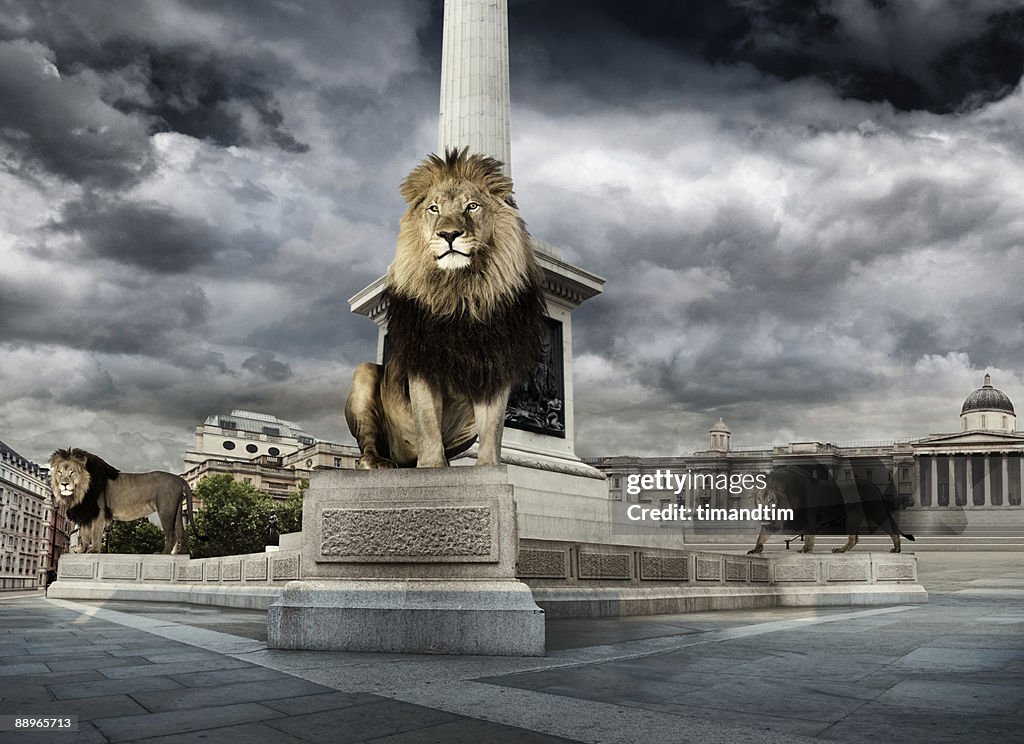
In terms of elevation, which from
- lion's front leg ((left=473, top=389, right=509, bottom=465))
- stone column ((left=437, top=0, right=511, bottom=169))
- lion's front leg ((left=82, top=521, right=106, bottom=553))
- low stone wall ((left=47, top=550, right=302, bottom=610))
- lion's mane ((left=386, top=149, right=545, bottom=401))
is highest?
stone column ((left=437, top=0, right=511, bottom=169))

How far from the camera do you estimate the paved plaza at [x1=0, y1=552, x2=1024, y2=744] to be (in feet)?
12.6

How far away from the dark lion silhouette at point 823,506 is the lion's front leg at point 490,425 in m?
12.3

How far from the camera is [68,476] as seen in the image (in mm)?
20453

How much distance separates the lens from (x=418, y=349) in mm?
7746

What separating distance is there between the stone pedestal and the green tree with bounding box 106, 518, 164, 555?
69832mm

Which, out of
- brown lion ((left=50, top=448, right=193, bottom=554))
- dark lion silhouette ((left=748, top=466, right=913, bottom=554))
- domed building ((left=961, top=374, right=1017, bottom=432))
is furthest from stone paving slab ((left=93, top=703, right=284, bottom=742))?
domed building ((left=961, top=374, right=1017, bottom=432))

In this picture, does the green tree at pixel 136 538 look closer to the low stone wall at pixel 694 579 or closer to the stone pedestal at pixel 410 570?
the low stone wall at pixel 694 579

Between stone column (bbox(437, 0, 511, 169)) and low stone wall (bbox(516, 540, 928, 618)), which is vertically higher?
stone column (bbox(437, 0, 511, 169))

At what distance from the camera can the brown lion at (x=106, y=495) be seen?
67.3 feet

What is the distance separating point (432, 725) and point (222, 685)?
5.57ft

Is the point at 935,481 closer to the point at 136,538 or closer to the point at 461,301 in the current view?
the point at 136,538

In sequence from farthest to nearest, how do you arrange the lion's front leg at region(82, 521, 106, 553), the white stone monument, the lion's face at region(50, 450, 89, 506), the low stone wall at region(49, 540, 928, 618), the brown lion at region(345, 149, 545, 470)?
1. the lion's front leg at region(82, 521, 106, 553)
2. the lion's face at region(50, 450, 89, 506)
3. the white stone monument
4. the low stone wall at region(49, 540, 928, 618)
5. the brown lion at region(345, 149, 545, 470)

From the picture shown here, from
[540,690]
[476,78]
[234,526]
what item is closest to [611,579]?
[540,690]

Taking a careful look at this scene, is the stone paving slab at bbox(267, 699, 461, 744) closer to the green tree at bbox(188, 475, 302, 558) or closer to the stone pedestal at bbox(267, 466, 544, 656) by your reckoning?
the stone pedestal at bbox(267, 466, 544, 656)
